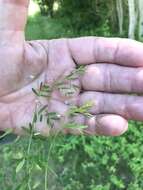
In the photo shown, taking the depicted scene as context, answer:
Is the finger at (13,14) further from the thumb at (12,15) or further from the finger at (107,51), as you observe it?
the finger at (107,51)

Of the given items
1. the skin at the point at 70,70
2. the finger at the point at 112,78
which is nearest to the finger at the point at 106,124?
the skin at the point at 70,70

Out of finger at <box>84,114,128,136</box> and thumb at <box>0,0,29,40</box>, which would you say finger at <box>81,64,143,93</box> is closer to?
finger at <box>84,114,128,136</box>

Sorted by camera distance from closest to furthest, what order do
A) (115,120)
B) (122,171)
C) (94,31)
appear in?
(115,120) < (122,171) < (94,31)

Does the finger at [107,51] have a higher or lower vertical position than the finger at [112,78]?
higher

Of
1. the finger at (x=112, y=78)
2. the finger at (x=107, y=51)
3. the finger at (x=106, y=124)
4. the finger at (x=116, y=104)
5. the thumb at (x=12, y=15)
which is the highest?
the thumb at (x=12, y=15)

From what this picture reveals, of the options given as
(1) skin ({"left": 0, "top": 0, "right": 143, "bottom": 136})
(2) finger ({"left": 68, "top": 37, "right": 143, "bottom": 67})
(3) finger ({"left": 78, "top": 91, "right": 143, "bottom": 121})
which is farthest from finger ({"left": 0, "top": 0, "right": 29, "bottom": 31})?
(3) finger ({"left": 78, "top": 91, "right": 143, "bottom": 121})

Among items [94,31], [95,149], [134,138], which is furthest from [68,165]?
[94,31]

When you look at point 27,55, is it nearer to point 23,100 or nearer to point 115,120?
point 23,100
